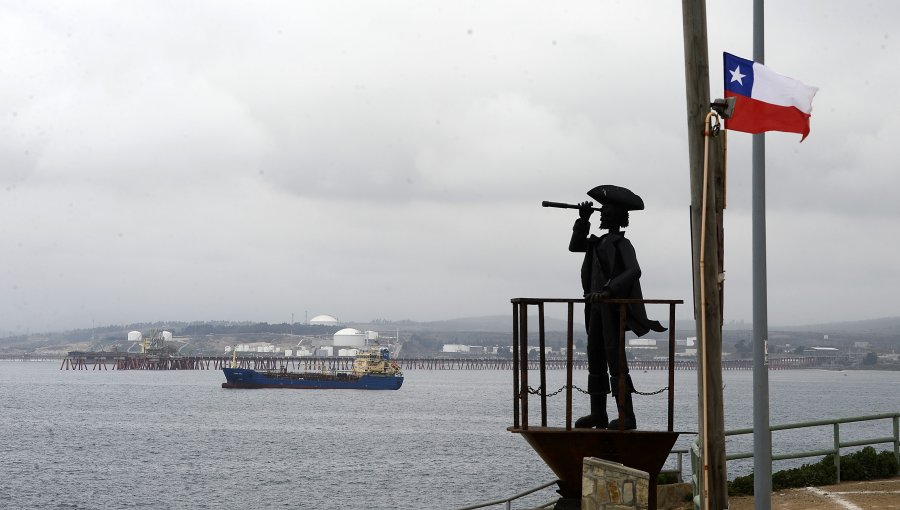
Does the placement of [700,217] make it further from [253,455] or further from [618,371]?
[253,455]

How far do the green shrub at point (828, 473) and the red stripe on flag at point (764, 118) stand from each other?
792 cm

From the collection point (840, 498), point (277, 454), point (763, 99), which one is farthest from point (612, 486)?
point (277, 454)

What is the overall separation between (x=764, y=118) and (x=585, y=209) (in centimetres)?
264

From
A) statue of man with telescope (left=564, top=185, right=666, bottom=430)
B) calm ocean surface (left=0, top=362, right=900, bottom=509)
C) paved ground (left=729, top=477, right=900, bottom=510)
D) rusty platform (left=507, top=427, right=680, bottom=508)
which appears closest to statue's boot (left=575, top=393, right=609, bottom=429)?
statue of man with telescope (left=564, top=185, right=666, bottom=430)

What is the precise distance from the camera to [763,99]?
11.2 meters

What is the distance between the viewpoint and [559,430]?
489 inches

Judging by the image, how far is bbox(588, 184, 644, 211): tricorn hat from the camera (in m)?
12.9

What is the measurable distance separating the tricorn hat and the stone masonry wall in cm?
309

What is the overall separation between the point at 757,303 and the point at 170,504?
4637 centimetres

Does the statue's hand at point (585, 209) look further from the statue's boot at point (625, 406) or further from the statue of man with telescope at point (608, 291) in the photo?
the statue's boot at point (625, 406)

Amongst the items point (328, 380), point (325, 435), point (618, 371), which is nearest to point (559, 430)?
point (618, 371)

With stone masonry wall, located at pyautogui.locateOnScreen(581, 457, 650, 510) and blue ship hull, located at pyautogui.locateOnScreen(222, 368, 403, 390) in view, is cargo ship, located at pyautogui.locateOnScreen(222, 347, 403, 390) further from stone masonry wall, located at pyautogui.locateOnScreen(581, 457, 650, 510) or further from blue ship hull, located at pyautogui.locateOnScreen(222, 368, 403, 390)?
stone masonry wall, located at pyautogui.locateOnScreen(581, 457, 650, 510)

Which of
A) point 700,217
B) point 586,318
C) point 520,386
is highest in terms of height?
point 700,217

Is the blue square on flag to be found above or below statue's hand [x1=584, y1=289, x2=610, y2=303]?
above
